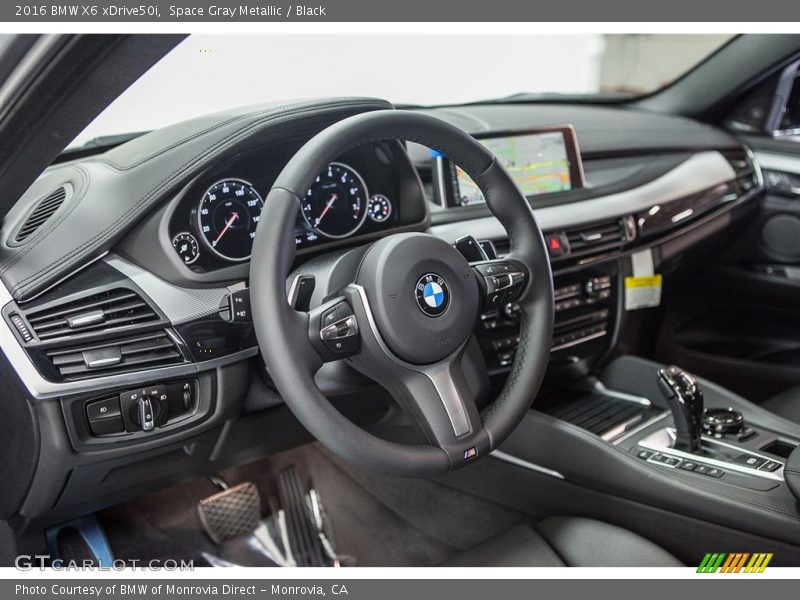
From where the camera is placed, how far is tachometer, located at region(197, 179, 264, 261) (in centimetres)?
128

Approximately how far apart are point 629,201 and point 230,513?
4.22ft

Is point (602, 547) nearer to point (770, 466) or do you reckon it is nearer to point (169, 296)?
point (770, 466)

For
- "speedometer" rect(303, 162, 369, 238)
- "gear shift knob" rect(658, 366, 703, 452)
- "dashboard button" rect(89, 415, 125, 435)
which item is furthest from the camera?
"gear shift knob" rect(658, 366, 703, 452)

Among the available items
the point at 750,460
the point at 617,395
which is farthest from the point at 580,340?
the point at 750,460

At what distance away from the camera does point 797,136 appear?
8.20 feet

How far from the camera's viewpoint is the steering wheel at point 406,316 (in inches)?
39.9

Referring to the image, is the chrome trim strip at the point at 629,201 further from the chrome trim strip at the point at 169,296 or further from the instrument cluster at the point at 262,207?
the chrome trim strip at the point at 169,296

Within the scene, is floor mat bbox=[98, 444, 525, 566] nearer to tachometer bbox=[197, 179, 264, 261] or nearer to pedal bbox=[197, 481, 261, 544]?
pedal bbox=[197, 481, 261, 544]

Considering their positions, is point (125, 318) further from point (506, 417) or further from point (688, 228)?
point (688, 228)

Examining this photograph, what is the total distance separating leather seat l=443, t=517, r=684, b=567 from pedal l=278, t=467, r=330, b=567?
53 centimetres

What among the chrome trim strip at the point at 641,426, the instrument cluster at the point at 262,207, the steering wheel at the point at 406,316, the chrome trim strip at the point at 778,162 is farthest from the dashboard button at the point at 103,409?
the chrome trim strip at the point at 778,162

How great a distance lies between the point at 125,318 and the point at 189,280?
0.12 meters

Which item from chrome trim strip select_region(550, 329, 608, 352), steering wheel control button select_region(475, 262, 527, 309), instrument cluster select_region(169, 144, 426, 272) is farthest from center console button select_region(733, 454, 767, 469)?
instrument cluster select_region(169, 144, 426, 272)

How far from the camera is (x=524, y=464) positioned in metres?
1.71
